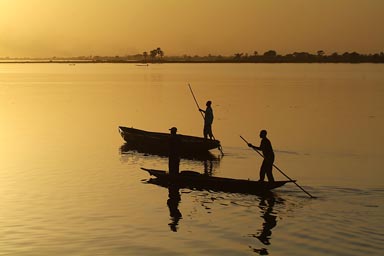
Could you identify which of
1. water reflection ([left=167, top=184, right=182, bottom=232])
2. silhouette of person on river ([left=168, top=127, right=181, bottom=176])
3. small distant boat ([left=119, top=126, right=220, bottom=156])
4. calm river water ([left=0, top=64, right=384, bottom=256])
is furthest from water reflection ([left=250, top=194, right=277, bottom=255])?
small distant boat ([left=119, top=126, right=220, bottom=156])

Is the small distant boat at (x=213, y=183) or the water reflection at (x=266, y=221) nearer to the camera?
the water reflection at (x=266, y=221)

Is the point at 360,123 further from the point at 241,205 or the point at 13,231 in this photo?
the point at 13,231

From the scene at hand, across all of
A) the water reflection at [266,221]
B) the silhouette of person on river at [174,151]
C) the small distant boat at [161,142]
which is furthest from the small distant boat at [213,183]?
the small distant boat at [161,142]

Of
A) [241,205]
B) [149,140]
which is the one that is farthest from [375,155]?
[241,205]

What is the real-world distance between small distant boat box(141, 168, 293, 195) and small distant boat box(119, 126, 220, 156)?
22.5 feet

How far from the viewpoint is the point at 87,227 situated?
17.1 metres

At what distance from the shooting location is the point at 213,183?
2122 cm

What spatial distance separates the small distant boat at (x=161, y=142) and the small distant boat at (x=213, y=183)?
6.86 m

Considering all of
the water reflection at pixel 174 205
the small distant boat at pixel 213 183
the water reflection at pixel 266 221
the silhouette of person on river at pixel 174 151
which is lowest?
the water reflection at pixel 174 205

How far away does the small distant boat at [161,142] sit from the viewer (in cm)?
2955

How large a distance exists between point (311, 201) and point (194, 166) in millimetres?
8999

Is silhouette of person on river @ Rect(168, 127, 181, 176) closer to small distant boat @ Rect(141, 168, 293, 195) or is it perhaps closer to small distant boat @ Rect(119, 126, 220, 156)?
small distant boat @ Rect(141, 168, 293, 195)

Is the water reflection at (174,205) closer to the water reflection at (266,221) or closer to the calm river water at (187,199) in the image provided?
the calm river water at (187,199)

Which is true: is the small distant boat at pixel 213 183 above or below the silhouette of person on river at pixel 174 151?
below
